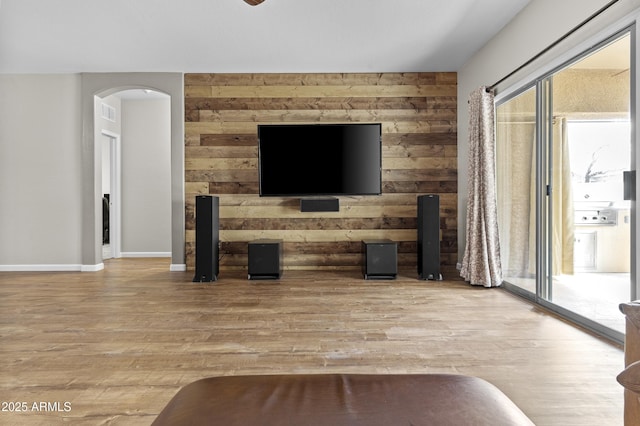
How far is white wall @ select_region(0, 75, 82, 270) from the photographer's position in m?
5.62

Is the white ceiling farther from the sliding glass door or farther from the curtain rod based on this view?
the sliding glass door

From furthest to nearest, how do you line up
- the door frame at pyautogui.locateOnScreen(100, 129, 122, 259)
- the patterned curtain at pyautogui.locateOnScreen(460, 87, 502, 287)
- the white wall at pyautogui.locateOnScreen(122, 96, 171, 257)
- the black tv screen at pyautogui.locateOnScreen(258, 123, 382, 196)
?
the white wall at pyautogui.locateOnScreen(122, 96, 171, 257) → the door frame at pyautogui.locateOnScreen(100, 129, 122, 259) → the black tv screen at pyautogui.locateOnScreen(258, 123, 382, 196) → the patterned curtain at pyautogui.locateOnScreen(460, 87, 502, 287)

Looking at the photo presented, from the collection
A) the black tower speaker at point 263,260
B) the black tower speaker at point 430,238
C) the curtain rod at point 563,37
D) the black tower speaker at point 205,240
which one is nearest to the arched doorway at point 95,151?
the black tower speaker at point 205,240

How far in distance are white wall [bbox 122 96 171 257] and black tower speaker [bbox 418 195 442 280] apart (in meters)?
4.46

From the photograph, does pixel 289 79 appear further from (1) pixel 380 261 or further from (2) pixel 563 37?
(2) pixel 563 37

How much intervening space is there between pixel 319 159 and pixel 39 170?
147 inches

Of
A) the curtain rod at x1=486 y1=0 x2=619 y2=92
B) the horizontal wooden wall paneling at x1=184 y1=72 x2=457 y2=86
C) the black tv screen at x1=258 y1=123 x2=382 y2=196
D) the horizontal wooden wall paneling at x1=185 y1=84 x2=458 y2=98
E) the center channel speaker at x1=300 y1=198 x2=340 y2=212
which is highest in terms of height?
the horizontal wooden wall paneling at x1=184 y1=72 x2=457 y2=86

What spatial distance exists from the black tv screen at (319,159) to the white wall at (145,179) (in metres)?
2.83

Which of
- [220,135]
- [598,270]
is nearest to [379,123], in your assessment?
[220,135]

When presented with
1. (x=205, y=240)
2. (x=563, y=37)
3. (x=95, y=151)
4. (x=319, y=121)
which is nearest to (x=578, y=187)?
(x=563, y=37)

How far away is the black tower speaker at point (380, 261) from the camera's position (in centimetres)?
495

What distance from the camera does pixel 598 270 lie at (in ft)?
9.91

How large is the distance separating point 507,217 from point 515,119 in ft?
3.25

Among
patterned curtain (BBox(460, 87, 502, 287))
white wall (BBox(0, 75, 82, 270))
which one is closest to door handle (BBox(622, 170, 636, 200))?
patterned curtain (BBox(460, 87, 502, 287))
